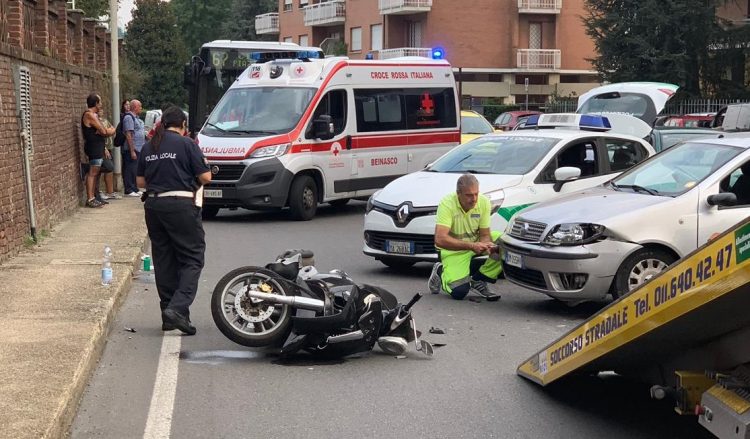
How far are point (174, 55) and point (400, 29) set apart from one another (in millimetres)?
15013

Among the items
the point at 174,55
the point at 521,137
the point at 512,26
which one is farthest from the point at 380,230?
the point at 174,55

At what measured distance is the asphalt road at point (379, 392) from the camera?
652cm

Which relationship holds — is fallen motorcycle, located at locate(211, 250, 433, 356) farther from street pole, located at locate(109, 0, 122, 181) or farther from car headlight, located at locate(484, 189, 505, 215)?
street pole, located at locate(109, 0, 122, 181)

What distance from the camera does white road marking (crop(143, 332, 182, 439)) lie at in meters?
6.52

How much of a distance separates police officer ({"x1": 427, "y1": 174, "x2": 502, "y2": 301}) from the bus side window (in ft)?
26.6

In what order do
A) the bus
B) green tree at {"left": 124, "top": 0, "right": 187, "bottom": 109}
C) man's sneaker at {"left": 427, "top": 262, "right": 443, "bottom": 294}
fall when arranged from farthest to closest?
green tree at {"left": 124, "top": 0, "right": 187, "bottom": 109}
the bus
man's sneaker at {"left": 427, "top": 262, "right": 443, "bottom": 294}

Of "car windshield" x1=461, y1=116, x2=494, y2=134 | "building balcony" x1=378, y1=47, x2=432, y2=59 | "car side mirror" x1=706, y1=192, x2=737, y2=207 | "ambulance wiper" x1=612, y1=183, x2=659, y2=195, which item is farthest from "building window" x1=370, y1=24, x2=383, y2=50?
"car side mirror" x1=706, y1=192, x2=737, y2=207

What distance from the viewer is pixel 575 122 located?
14.6 metres

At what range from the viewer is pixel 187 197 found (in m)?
9.12

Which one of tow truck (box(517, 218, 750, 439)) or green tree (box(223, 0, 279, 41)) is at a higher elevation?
green tree (box(223, 0, 279, 41))

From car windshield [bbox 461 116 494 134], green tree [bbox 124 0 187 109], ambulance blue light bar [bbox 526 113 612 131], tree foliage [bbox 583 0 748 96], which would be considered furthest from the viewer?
green tree [bbox 124 0 187 109]

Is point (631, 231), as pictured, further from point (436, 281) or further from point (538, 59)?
point (538, 59)

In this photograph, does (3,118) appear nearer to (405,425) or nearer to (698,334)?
(405,425)

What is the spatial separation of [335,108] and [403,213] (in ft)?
23.7
